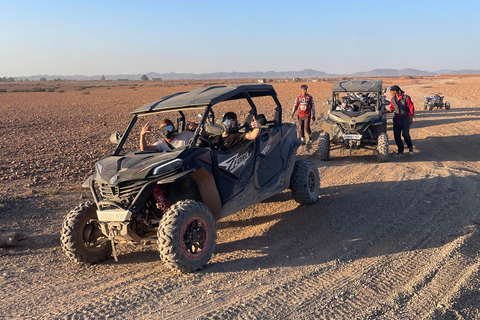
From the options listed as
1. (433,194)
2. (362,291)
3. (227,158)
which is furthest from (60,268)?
(433,194)

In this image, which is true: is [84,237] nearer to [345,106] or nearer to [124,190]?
[124,190]

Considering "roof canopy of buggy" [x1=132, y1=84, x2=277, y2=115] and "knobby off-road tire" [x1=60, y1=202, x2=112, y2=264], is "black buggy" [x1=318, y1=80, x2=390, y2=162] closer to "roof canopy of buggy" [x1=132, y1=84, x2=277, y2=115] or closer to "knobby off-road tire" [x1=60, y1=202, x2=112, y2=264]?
"roof canopy of buggy" [x1=132, y1=84, x2=277, y2=115]

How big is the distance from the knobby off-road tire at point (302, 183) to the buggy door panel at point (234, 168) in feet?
4.32

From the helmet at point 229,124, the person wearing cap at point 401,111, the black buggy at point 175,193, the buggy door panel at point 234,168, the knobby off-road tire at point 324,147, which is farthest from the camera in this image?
the person wearing cap at point 401,111

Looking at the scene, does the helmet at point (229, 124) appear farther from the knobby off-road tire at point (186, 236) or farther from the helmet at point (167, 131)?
the knobby off-road tire at point (186, 236)

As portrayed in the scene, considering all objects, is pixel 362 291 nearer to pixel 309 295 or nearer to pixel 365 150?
pixel 309 295

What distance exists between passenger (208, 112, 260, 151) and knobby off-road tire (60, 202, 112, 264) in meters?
1.78

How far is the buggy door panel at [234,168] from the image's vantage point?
5.03m

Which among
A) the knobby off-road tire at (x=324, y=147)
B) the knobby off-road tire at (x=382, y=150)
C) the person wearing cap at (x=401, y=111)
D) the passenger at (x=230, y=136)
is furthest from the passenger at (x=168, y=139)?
the person wearing cap at (x=401, y=111)

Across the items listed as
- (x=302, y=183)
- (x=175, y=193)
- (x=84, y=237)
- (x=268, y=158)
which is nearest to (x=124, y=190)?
(x=175, y=193)

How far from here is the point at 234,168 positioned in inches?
207

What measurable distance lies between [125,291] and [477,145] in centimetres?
1164

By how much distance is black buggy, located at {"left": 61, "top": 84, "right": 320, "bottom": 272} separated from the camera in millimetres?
4332

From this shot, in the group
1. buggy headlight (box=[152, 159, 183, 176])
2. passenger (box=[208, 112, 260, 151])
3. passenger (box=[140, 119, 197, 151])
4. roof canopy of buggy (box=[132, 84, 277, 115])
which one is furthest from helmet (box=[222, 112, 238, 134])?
buggy headlight (box=[152, 159, 183, 176])
